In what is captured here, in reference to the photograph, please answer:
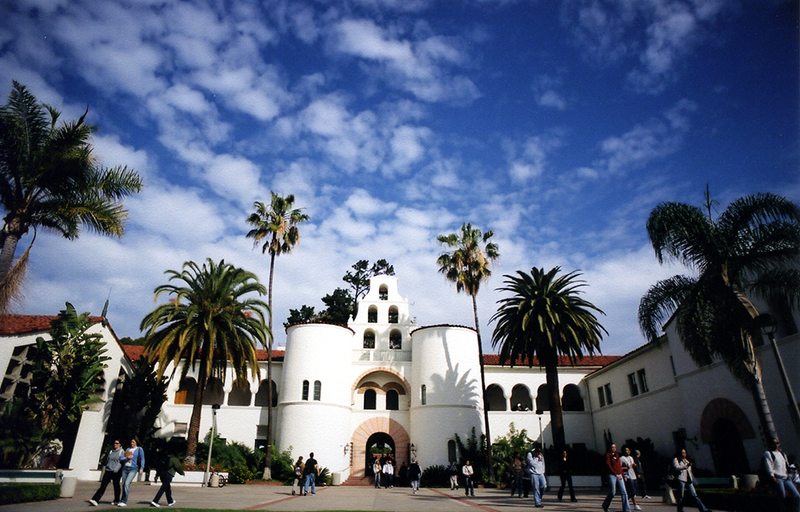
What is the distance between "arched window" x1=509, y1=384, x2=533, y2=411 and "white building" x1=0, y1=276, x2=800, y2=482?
107 mm

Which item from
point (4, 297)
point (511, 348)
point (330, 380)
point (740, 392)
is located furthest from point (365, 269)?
point (4, 297)

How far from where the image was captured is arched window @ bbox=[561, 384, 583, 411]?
120ft

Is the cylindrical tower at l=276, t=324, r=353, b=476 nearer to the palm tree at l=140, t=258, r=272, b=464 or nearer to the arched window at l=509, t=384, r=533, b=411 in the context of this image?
the palm tree at l=140, t=258, r=272, b=464

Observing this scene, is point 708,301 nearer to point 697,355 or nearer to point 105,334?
point 697,355

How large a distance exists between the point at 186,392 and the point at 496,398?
2297 centimetres

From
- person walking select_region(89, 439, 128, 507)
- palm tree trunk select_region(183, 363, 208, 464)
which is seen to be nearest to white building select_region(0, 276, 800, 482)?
palm tree trunk select_region(183, 363, 208, 464)

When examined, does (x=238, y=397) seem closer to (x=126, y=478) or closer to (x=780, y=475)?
(x=126, y=478)

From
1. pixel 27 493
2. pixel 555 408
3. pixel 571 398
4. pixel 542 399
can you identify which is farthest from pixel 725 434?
pixel 27 493

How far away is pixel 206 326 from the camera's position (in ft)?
80.4

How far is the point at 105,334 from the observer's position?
990 inches

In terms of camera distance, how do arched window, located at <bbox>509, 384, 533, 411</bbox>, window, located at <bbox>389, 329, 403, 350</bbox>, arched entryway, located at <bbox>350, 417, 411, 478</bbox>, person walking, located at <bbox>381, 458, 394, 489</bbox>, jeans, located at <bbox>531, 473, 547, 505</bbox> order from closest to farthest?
jeans, located at <bbox>531, 473, 547, 505</bbox>
person walking, located at <bbox>381, 458, 394, 489</bbox>
arched entryway, located at <bbox>350, 417, 411, 478</bbox>
window, located at <bbox>389, 329, 403, 350</bbox>
arched window, located at <bbox>509, 384, 533, 411</bbox>

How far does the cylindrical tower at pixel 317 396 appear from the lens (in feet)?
96.5

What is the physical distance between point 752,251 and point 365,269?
46894 millimetres

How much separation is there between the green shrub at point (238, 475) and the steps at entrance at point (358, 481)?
6.22 meters
